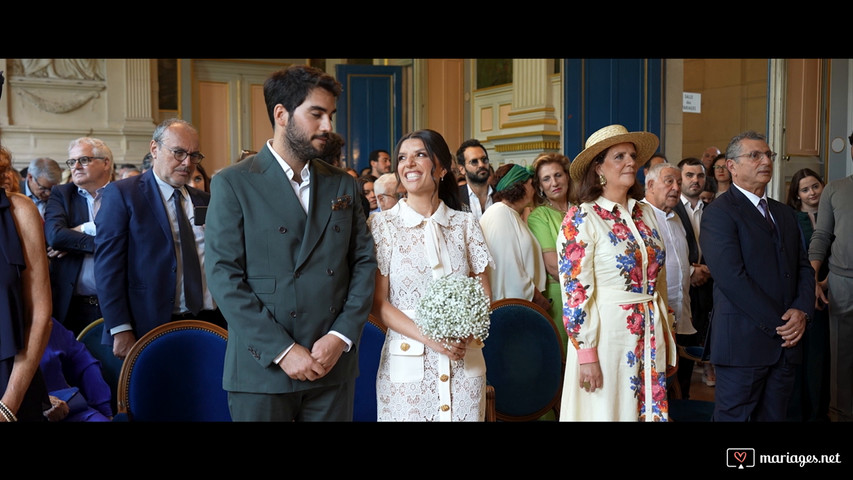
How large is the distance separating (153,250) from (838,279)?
12.0 ft

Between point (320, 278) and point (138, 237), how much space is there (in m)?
1.17

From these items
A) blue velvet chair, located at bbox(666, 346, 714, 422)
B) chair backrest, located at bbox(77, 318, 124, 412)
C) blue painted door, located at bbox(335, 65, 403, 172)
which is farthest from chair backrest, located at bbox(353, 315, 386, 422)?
blue painted door, located at bbox(335, 65, 403, 172)

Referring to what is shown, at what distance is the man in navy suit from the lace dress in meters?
1.25

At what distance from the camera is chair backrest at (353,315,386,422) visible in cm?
271

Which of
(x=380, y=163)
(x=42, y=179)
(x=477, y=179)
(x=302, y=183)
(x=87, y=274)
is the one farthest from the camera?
(x=380, y=163)

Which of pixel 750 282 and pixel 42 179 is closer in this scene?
pixel 750 282

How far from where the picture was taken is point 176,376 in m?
2.40

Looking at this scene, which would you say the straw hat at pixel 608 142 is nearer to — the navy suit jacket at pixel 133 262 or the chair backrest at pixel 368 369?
the chair backrest at pixel 368 369

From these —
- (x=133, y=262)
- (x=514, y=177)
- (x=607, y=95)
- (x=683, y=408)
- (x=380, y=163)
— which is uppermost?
(x=607, y=95)

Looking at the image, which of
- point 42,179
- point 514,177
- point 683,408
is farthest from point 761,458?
point 42,179

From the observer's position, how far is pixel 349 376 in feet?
7.28

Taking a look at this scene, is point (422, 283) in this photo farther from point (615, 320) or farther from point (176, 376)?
point (176, 376)

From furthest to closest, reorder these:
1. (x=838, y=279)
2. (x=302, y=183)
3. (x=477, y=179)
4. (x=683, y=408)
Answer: (x=477, y=179) → (x=838, y=279) → (x=683, y=408) → (x=302, y=183)

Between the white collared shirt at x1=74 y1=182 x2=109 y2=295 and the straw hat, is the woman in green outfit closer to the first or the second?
the straw hat
